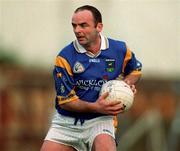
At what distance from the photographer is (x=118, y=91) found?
11305mm

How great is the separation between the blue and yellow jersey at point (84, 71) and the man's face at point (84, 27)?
0.19m

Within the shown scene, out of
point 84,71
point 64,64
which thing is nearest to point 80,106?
point 84,71

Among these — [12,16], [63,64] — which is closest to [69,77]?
[63,64]

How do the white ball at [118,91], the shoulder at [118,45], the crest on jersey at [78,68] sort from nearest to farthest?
the white ball at [118,91]
the crest on jersey at [78,68]
the shoulder at [118,45]

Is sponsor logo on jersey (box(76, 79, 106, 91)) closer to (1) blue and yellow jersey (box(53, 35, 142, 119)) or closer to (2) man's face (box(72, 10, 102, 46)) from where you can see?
(1) blue and yellow jersey (box(53, 35, 142, 119))

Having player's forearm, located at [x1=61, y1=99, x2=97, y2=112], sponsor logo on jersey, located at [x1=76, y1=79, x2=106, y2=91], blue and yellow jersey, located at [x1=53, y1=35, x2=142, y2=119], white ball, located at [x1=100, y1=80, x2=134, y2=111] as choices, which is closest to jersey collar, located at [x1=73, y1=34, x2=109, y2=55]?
blue and yellow jersey, located at [x1=53, y1=35, x2=142, y2=119]

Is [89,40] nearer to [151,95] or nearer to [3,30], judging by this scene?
[151,95]

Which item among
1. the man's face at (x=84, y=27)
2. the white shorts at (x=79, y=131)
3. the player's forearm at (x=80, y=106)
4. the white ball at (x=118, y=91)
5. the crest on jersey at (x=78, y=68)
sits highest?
the man's face at (x=84, y=27)

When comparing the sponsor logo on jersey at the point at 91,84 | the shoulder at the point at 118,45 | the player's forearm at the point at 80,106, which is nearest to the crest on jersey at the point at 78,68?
the sponsor logo on jersey at the point at 91,84

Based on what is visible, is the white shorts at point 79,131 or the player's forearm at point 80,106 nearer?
A: the player's forearm at point 80,106

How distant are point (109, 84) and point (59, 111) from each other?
2.87 feet

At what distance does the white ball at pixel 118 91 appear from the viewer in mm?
11305

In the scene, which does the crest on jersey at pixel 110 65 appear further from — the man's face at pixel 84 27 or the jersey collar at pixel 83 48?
the man's face at pixel 84 27

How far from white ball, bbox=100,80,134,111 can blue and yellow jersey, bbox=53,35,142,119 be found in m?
0.16
